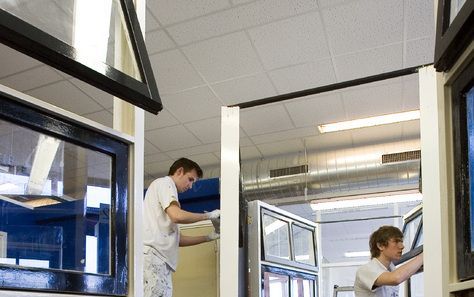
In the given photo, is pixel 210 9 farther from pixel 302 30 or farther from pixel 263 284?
pixel 263 284

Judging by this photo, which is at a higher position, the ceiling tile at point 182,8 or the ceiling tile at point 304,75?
the ceiling tile at point 182,8

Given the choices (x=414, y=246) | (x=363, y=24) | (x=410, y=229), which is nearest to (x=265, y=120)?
(x=363, y=24)

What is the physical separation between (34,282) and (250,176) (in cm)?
507

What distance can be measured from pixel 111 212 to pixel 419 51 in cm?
314

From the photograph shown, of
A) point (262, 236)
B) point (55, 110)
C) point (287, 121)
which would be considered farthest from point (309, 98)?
point (55, 110)

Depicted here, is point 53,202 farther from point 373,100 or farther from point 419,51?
point 373,100

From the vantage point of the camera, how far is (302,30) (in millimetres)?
3543

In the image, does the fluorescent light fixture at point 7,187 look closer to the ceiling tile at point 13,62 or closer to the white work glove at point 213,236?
the white work glove at point 213,236

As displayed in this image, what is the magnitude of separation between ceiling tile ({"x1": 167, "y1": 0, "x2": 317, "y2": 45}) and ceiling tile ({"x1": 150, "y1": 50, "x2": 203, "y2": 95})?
0.27 metres

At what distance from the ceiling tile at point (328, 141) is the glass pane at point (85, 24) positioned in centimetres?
429

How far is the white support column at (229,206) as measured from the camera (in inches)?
87.6

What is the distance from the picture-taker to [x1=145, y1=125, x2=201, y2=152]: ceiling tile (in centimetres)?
544

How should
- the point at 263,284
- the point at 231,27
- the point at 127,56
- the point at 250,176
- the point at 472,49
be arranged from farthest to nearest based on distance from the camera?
the point at 250,176 → the point at 231,27 → the point at 263,284 → the point at 127,56 → the point at 472,49

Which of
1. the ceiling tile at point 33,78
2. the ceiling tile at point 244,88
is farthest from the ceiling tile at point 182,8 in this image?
the ceiling tile at point 33,78
